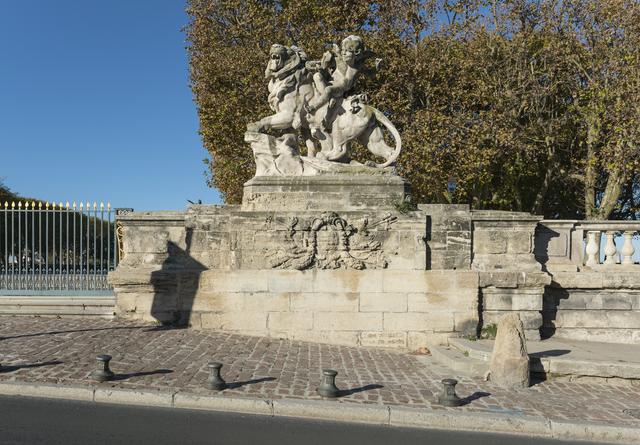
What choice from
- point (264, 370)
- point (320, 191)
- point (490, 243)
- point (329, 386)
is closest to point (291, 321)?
point (264, 370)

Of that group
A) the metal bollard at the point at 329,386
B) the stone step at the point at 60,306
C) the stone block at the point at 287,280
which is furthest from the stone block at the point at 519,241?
the stone step at the point at 60,306

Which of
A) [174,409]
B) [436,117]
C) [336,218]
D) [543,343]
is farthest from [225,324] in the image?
[436,117]

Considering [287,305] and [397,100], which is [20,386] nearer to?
[287,305]

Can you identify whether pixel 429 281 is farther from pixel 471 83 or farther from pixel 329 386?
pixel 471 83

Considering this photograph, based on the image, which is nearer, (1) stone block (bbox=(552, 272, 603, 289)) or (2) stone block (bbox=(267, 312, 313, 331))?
(2) stone block (bbox=(267, 312, 313, 331))

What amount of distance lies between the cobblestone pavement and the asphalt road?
17.4 inches

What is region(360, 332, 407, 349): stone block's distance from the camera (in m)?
7.82

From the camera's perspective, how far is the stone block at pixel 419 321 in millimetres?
7797

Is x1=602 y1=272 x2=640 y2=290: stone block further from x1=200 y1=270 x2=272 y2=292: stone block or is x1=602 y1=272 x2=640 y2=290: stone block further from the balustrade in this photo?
x1=200 y1=270 x2=272 y2=292: stone block

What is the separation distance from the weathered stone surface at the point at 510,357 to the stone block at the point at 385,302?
1.95 meters

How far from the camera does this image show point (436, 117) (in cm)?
1361

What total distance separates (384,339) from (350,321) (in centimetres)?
61

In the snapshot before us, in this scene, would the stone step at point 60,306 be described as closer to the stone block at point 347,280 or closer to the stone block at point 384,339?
the stone block at point 347,280

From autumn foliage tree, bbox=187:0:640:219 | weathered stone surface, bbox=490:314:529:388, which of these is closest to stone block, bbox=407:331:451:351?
weathered stone surface, bbox=490:314:529:388
